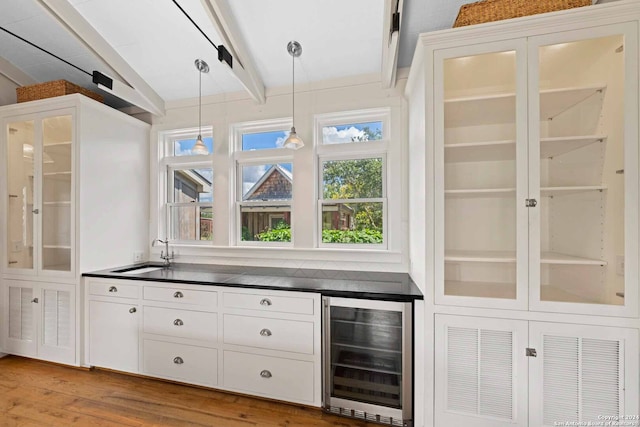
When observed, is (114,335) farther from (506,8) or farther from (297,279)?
(506,8)

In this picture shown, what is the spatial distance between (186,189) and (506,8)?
11.1ft

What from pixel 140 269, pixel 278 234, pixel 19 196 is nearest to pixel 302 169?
pixel 278 234

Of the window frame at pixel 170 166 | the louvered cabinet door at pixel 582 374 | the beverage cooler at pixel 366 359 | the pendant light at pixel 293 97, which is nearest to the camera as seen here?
the louvered cabinet door at pixel 582 374

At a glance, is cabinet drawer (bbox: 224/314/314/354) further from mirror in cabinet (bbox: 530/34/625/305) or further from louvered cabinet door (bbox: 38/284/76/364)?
louvered cabinet door (bbox: 38/284/76/364)

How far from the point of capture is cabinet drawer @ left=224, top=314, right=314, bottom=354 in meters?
2.05

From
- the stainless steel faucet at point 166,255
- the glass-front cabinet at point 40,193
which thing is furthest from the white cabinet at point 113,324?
the stainless steel faucet at point 166,255

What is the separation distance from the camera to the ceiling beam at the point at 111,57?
2.25 metres

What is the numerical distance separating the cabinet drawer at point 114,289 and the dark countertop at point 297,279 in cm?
7

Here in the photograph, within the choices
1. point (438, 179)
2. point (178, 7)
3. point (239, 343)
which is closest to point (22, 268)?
point (239, 343)

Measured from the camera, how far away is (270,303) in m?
2.12

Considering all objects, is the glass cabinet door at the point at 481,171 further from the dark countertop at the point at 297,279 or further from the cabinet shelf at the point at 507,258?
the dark countertop at the point at 297,279

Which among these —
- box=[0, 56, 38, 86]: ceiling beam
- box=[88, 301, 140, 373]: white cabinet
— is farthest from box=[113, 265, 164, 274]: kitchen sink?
box=[0, 56, 38, 86]: ceiling beam

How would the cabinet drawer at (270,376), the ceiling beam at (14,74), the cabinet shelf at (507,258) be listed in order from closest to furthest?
the cabinet shelf at (507,258) < the cabinet drawer at (270,376) < the ceiling beam at (14,74)

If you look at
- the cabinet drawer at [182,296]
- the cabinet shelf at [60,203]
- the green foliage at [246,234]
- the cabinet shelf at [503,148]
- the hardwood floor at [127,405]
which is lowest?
the hardwood floor at [127,405]
